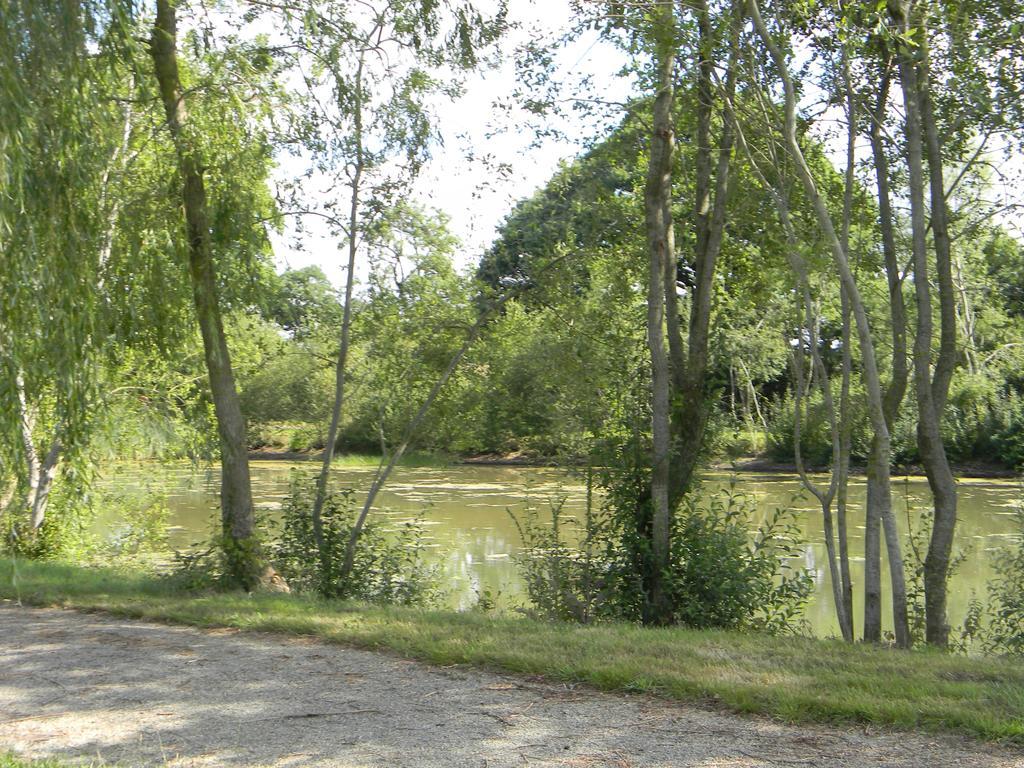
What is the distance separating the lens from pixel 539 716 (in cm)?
544

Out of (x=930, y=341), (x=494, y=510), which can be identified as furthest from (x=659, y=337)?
(x=494, y=510)

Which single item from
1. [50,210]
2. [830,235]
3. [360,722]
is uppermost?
[830,235]

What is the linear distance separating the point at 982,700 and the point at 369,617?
4.85 meters

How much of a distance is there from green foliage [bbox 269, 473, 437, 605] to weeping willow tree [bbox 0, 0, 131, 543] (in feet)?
13.3

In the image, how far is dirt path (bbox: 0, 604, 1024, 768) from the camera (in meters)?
4.76

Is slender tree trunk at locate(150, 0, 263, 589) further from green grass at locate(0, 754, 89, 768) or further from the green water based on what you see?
green grass at locate(0, 754, 89, 768)

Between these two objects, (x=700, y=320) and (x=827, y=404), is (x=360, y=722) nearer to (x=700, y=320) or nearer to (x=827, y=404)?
(x=827, y=404)

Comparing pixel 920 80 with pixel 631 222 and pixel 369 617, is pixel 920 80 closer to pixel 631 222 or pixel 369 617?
pixel 631 222

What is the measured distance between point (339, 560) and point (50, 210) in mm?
5751

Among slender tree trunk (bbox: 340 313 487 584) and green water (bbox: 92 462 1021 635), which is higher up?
slender tree trunk (bbox: 340 313 487 584)

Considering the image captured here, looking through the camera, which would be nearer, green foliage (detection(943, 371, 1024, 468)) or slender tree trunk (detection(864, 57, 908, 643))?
slender tree trunk (detection(864, 57, 908, 643))

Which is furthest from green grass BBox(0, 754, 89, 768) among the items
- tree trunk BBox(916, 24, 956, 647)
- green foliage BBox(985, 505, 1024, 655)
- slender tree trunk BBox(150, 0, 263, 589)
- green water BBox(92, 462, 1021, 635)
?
green foliage BBox(985, 505, 1024, 655)

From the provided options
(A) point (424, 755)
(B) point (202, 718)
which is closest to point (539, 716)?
(A) point (424, 755)

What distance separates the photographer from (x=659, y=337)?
407 inches
